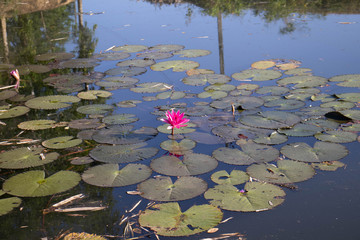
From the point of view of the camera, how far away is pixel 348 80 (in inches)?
173

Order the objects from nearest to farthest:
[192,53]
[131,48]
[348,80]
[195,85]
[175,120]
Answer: [175,120] → [348,80] → [195,85] → [192,53] → [131,48]

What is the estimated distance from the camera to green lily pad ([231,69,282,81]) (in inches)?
183

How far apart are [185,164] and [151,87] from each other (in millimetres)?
1734

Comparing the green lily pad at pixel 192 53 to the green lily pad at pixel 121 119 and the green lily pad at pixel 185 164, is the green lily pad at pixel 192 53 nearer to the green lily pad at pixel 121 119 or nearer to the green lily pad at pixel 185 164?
the green lily pad at pixel 121 119

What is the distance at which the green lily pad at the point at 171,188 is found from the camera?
2.61 metres

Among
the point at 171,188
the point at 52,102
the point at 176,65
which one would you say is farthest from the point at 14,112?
the point at 171,188

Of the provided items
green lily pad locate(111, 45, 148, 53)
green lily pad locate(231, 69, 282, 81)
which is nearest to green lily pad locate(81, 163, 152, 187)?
green lily pad locate(231, 69, 282, 81)

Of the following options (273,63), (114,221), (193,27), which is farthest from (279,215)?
(193,27)

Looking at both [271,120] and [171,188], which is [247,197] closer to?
[171,188]

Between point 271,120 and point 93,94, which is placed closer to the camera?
point 271,120

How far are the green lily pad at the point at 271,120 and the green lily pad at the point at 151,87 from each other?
3.73ft

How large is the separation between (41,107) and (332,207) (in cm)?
284

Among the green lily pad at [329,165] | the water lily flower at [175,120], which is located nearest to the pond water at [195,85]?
the green lily pad at [329,165]

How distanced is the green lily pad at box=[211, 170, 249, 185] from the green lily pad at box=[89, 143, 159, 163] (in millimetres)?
545
